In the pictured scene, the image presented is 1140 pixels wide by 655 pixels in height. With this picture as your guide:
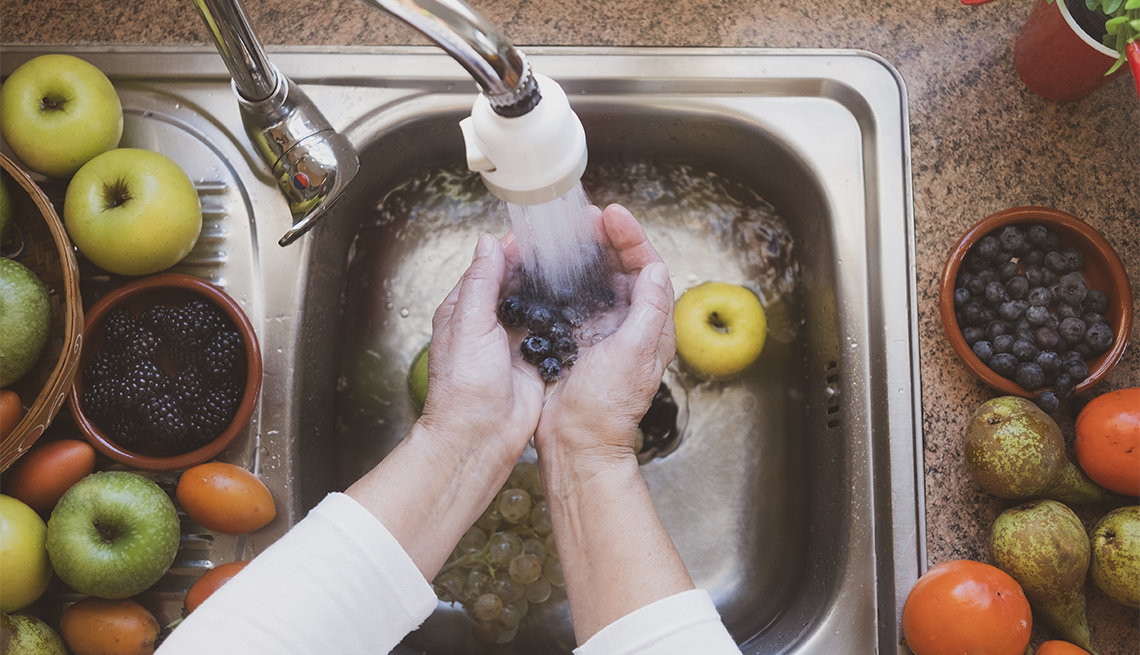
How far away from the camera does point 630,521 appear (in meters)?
0.70

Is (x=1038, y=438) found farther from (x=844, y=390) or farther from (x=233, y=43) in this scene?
(x=233, y=43)

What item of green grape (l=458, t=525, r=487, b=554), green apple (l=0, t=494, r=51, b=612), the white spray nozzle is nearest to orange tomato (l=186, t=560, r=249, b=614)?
green apple (l=0, t=494, r=51, b=612)

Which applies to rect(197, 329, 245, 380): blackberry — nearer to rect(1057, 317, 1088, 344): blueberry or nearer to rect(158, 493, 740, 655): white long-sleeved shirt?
rect(158, 493, 740, 655): white long-sleeved shirt

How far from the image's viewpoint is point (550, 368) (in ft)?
2.60

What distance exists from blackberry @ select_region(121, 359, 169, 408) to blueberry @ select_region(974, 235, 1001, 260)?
88cm

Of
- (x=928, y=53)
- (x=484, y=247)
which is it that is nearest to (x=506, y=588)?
(x=484, y=247)

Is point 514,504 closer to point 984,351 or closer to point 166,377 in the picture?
point 166,377

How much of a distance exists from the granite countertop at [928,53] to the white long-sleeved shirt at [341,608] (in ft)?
1.40

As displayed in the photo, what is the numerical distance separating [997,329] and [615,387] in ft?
1.37

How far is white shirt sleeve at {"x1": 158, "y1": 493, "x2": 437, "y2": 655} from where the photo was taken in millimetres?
582

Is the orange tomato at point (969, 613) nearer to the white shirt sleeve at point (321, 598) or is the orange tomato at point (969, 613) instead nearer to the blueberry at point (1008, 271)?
the blueberry at point (1008, 271)

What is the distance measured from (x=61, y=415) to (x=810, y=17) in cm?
98

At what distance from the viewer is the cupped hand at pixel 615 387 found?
0.74 m

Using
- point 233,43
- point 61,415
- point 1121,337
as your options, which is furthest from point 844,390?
point 61,415
